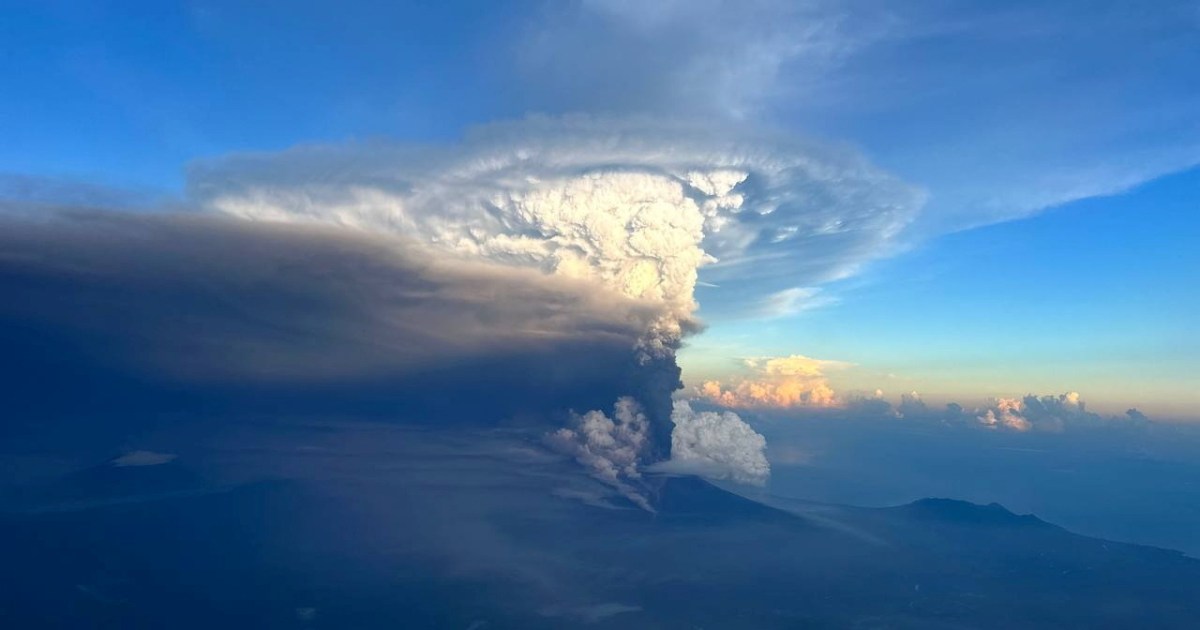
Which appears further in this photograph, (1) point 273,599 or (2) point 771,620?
(2) point 771,620

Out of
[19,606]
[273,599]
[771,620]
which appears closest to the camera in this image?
[19,606]

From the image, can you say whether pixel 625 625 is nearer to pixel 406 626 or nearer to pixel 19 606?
pixel 406 626

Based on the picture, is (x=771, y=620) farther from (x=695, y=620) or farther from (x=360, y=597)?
(x=360, y=597)

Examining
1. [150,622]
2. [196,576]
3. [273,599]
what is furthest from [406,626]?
[196,576]

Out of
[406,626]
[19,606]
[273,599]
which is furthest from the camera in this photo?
[273,599]

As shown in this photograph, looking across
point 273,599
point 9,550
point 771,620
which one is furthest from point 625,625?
point 9,550

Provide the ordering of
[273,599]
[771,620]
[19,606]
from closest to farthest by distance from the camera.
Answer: [19,606]
[273,599]
[771,620]

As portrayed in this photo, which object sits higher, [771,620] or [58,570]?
[58,570]

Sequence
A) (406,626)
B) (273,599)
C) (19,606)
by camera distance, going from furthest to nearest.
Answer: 1. (273,599)
2. (406,626)
3. (19,606)

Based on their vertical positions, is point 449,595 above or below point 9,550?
below
